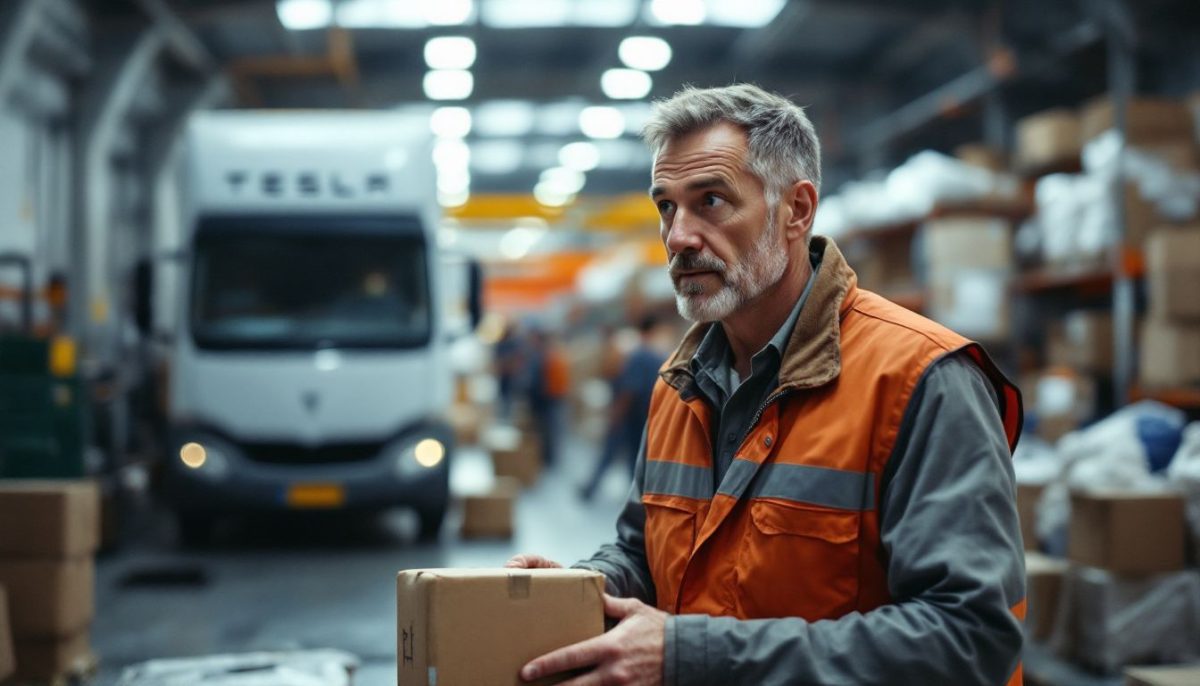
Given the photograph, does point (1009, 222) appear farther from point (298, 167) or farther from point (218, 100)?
point (218, 100)

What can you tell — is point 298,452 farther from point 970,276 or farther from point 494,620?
point 494,620

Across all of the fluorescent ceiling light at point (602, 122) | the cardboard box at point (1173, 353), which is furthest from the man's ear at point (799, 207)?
the fluorescent ceiling light at point (602, 122)

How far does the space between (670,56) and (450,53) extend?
3.01 meters

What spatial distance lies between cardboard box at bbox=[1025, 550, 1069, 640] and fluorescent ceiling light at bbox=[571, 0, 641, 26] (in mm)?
10212

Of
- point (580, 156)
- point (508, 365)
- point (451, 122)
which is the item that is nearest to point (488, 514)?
point (508, 365)

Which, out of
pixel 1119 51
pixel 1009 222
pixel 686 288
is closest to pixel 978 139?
pixel 1009 222

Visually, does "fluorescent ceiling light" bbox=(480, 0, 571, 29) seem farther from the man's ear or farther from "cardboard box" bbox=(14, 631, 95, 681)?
the man's ear

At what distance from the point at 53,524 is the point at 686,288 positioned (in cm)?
397

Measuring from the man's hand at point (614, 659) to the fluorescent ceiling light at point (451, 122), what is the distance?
18.1m

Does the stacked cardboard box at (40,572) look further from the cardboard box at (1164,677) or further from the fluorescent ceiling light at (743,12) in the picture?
the fluorescent ceiling light at (743,12)

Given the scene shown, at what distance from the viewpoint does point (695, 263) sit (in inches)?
85.6

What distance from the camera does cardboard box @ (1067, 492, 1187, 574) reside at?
5.26 metres

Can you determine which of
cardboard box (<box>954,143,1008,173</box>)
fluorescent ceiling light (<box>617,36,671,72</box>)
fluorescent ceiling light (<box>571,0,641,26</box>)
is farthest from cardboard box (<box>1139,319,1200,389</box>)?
fluorescent ceiling light (<box>617,36,671,72</box>)

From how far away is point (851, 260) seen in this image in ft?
42.2
